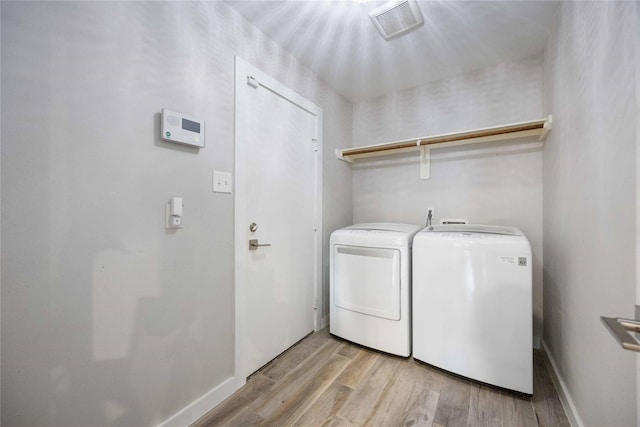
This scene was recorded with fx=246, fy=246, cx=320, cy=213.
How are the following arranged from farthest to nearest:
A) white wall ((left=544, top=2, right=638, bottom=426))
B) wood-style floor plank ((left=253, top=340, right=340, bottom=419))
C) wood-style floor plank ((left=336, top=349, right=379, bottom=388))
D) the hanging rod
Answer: the hanging rod, wood-style floor plank ((left=336, top=349, right=379, bottom=388)), wood-style floor plank ((left=253, top=340, right=340, bottom=419)), white wall ((left=544, top=2, right=638, bottom=426))

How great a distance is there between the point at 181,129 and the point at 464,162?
88.0 inches

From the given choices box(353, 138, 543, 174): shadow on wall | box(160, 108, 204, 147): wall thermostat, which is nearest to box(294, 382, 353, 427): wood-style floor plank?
box(160, 108, 204, 147): wall thermostat

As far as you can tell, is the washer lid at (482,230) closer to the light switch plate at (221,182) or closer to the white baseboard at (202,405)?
the light switch plate at (221,182)

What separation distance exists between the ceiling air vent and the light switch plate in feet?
4.40

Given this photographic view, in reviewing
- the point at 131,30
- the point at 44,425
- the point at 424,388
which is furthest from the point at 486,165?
the point at 44,425

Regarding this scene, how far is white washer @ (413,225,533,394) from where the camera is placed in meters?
1.41

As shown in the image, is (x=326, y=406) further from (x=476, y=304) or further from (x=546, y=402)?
(x=546, y=402)

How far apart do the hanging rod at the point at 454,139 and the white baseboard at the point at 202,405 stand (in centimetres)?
209

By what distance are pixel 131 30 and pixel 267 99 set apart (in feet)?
2.69

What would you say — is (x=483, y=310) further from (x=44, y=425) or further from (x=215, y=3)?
(x=215, y=3)

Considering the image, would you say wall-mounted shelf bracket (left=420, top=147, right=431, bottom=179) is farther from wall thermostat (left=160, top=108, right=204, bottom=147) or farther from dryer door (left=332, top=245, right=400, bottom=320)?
wall thermostat (left=160, top=108, right=204, bottom=147)

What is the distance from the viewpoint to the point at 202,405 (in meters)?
1.34

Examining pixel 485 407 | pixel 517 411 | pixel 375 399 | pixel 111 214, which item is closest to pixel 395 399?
pixel 375 399

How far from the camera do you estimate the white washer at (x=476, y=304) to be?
1407mm
